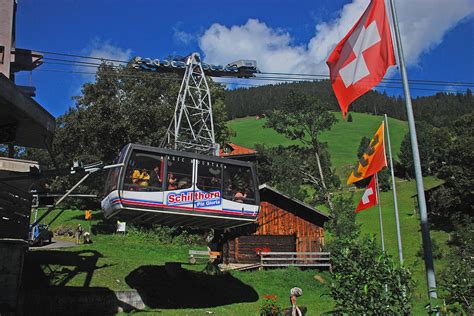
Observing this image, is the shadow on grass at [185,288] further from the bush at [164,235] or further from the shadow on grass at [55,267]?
the bush at [164,235]

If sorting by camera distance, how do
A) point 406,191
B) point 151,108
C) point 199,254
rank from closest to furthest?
point 199,254, point 151,108, point 406,191

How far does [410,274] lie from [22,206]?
14436 millimetres

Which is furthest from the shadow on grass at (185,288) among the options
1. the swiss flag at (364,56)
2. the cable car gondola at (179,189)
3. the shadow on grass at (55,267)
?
the swiss flag at (364,56)

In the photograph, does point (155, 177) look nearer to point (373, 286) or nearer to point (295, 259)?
point (373, 286)

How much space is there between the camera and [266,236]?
3206cm

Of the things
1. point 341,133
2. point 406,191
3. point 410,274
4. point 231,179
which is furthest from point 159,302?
point 341,133

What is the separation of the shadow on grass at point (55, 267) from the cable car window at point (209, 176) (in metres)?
6.70

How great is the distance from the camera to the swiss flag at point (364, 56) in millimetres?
9641

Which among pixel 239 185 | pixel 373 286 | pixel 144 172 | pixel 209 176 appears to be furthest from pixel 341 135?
pixel 373 286

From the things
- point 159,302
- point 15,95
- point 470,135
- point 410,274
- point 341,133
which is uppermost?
point 341,133

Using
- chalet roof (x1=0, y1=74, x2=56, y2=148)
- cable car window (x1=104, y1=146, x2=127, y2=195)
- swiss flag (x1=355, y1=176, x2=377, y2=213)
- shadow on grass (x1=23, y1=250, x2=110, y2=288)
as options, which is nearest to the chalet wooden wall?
swiss flag (x1=355, y1=176, x2=377, y2=213)

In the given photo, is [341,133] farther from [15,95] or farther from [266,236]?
[15,95]

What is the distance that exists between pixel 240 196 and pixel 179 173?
2840 mm

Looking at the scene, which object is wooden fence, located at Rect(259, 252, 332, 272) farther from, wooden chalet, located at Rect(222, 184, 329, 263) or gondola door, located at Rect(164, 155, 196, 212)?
gondola door, located at Rect(164, 155, 196, 212)
